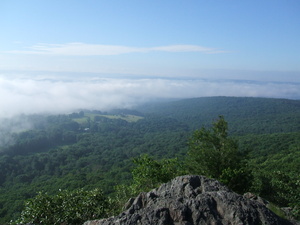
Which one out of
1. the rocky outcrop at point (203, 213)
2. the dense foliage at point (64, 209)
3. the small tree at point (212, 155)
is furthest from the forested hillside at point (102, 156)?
the rocky outcrop at point (203, 213)

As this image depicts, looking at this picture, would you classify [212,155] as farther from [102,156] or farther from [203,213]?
[102,156]

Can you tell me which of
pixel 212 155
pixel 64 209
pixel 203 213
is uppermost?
pixel 203 213

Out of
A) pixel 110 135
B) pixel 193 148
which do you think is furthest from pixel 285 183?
pixel 110 135

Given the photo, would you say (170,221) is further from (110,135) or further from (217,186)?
(110,135)

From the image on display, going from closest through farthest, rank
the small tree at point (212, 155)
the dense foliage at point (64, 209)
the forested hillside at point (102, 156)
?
the dense foliage at point (64, 209)
the small tree at point (212, 155)
the forested hillside at point (102, 156)

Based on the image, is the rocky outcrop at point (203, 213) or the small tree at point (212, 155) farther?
the small tree at point (212, 155)

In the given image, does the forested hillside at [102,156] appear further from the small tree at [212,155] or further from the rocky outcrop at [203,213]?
the rocky outcrop at [203,213]

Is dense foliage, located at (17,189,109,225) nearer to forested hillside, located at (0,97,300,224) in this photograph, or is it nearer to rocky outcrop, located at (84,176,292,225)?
rocky outcrop, located at (84,176,292,225)

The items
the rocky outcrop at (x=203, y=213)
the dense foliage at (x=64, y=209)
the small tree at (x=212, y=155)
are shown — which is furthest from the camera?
the small tree at (x=212, y=155)

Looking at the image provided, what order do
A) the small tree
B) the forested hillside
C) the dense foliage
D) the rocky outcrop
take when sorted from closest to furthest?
the rocky outcrop < the dense foliage < the small tree < the forested hillside

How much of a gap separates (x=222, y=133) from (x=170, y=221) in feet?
56.5

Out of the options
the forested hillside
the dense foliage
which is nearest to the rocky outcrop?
the dense foliage

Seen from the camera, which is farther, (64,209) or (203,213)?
(64,209)

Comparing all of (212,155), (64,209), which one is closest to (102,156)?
(212,155)
